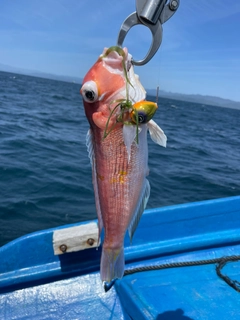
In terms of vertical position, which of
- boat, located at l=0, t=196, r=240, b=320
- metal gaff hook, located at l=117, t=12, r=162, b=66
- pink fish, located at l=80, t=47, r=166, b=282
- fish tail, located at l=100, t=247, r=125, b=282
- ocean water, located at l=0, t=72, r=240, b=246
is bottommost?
ocean water, located at l=0, t=72, r=240, b=246

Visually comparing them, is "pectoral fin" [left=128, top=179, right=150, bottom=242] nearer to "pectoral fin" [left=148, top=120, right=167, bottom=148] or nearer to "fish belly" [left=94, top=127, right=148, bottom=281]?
"fish belly" [left=94, top=127, right=148, bottom=281]

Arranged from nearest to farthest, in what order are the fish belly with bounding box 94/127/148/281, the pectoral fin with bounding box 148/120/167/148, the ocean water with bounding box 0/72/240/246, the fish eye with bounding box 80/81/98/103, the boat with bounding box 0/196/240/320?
1. the fish eye with bounding box 80/81/98/103
2. the fish belly with bounding box 94/127/148/281
3. the pectoral fin with bounding box 148/120/167/148
4. the boat with bounding box 0/196/240/320
5. the ocean water with bounding box 0/72/240/246

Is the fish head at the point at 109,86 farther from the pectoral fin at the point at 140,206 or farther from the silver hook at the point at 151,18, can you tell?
the pectoral fin at the point at 140,206

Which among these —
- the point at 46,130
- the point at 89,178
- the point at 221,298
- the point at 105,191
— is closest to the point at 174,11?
the point at 105,191

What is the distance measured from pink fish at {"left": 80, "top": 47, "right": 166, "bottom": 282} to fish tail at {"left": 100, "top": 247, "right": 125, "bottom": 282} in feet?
0.04

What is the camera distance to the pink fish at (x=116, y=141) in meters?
1.66

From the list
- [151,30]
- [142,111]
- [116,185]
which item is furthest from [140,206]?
[151,30]

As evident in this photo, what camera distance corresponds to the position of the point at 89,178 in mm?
9508

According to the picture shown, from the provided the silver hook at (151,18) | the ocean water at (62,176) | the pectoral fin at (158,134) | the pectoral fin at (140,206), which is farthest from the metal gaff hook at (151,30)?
the ocean water at (62,176)

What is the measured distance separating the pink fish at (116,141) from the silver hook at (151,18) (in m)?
0.12

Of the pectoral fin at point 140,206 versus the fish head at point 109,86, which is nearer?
the fish head at point 109,86

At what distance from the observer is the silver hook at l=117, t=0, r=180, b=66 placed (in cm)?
166

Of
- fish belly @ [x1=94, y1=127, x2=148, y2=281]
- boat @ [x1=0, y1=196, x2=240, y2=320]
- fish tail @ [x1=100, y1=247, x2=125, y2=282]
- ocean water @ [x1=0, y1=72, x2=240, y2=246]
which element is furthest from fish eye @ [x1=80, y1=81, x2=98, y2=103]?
ocean water @ [x1=0, y1=72, x2=240, y2=246]

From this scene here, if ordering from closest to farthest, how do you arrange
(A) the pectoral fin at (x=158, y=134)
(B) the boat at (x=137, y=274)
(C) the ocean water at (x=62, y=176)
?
1. (A) the pectoral fin at (x=158, y=134)
2. (B) the boat at (x=137, y=274)
3. (C) the ocean water at (x=62, y=176)
